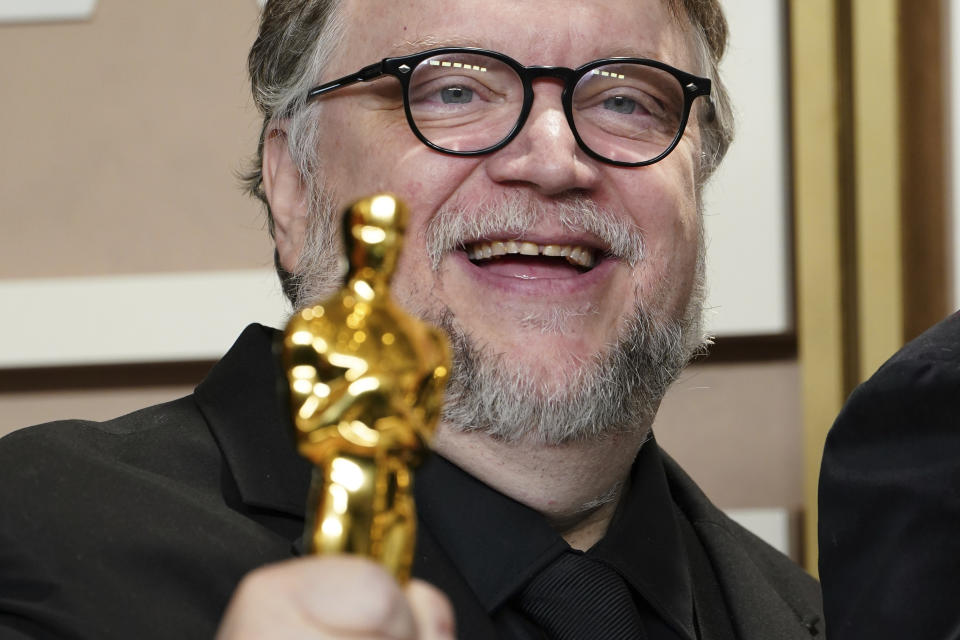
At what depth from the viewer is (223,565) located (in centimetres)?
72

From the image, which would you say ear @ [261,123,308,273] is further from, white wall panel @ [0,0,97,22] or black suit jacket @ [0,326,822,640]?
white wall panel @ [0,0,97,22]

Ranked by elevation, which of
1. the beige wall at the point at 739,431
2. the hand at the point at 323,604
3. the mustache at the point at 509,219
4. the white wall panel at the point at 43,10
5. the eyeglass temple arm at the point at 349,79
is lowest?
the beige wall at the point at 739,431

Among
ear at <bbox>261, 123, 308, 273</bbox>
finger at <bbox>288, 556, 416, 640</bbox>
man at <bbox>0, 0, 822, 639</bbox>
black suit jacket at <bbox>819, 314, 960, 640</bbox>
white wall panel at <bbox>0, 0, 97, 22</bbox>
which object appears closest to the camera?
finger at <bbox>288, 556, 416, 640</bbox>

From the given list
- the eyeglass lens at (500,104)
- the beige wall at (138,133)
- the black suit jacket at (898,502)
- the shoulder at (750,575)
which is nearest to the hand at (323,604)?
the black suit jacket at (898,502)

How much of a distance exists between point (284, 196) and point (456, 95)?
19 centimetres

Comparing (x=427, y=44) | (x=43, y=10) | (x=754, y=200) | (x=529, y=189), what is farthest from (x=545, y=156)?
(x=43, y=10)

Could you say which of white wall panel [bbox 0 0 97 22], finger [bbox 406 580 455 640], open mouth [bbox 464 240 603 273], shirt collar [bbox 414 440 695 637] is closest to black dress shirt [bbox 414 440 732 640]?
shirt collar [bbox 414 440 695 637]

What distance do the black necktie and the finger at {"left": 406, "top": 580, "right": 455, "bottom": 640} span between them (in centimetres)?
50

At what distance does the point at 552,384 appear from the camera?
0.85 metres

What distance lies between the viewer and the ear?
100 cm

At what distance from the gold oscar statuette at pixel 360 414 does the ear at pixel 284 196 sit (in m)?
0.69

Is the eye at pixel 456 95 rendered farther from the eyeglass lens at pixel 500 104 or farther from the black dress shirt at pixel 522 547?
the black dress shirt at pixel 522 547

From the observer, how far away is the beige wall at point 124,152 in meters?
1.28

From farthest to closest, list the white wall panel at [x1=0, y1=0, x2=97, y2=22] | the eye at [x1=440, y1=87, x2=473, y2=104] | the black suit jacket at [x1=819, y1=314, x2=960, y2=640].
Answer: the white wall panel at [x1=0, y1=0, x2=97, y2=22] < the eye at [x1=440, y1=87, x2=473, y2=104] < the black suit jacket at [x1=819, y1=314, x2=960, y2=640]
